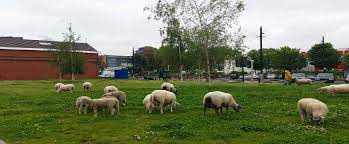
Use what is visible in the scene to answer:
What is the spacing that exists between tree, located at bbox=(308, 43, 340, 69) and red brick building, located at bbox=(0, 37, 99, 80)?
4883 cm

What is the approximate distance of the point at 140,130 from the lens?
645 inches

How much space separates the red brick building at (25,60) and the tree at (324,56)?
48828 millimetres

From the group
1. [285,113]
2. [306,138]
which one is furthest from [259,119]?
[306,138]

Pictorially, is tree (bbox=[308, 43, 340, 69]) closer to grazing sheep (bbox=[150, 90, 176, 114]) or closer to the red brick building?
the red brick building

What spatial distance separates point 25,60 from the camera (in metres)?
82.4

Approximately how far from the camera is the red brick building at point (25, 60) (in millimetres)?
79356

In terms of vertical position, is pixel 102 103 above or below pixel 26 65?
below

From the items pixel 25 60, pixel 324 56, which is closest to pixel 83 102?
pixel 25 60

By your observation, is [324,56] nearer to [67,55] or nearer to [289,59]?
[289,59]

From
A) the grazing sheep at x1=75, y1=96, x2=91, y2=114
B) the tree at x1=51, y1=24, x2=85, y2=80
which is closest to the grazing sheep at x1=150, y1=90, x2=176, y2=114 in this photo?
the grazing sheep at x1=75, y1=96, x2=91, y2=114

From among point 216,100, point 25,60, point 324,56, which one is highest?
point 324,56

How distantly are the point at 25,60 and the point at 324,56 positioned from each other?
198 feet

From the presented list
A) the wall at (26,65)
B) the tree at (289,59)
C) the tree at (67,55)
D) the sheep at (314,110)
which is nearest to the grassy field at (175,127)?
the sheep at (314,110)

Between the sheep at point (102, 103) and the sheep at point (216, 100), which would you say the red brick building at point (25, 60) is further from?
the sheep at point (216, 100)
